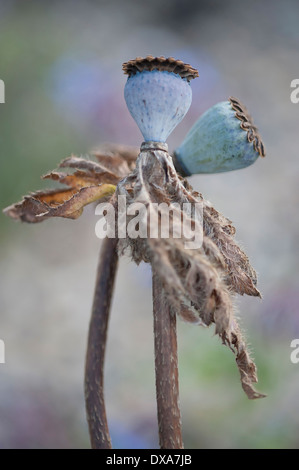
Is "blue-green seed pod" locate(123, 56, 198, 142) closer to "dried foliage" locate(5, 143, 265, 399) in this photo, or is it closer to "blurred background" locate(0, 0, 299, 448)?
"dried foliage" locate(5, 143, 265, 399)

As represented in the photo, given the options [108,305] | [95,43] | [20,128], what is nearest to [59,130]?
[20,128]

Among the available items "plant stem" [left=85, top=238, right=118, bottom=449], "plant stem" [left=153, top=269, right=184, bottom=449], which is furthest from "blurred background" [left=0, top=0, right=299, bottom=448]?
"plant stem" [left=153, top=269, right=184, bottom=449]

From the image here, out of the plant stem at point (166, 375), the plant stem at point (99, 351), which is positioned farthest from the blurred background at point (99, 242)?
the plant stem at point (166, 375)

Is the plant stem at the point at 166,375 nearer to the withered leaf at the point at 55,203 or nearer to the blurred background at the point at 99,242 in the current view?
the withered leaf at the point at 55,203

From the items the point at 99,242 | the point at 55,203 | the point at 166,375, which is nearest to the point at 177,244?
the point at 166,375

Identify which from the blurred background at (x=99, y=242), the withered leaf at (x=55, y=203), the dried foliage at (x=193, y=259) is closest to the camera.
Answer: the dried foliage at (x=193, y=259)

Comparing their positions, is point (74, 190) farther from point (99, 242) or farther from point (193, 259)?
point (99, 242)
